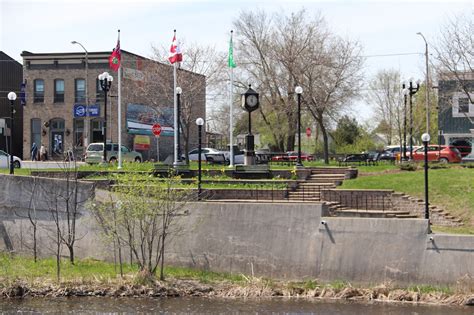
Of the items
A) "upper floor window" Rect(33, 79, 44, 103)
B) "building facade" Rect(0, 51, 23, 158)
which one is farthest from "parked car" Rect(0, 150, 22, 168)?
"building facade" Rect(0, 51, 23, 158)

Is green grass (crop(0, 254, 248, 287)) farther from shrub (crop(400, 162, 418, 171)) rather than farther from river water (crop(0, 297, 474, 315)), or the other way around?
shrub (crop(400, 162, 418, 171))

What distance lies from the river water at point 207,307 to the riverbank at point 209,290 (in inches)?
11.5

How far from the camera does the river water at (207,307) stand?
59.5ft

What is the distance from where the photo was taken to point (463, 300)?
18250 mm

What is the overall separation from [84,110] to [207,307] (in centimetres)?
3669

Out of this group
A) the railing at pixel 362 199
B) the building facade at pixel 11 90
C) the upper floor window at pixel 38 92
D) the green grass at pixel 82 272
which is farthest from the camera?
the building facade at pixel 11 90

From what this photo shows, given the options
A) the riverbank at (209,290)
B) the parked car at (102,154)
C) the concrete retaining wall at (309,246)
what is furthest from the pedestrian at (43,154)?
the riverbank at (209,290)

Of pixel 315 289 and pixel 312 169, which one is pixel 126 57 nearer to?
pixel 312 169

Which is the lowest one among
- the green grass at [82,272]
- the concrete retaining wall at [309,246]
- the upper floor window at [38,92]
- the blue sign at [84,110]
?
the green grass at [82,272]

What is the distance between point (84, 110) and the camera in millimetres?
53250

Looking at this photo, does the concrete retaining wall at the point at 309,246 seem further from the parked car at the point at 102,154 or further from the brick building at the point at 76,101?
the brick building at the point at 76,101

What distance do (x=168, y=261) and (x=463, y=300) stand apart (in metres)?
9.10

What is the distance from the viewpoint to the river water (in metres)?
18.1

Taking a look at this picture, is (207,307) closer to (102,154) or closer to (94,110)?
(102,154)
